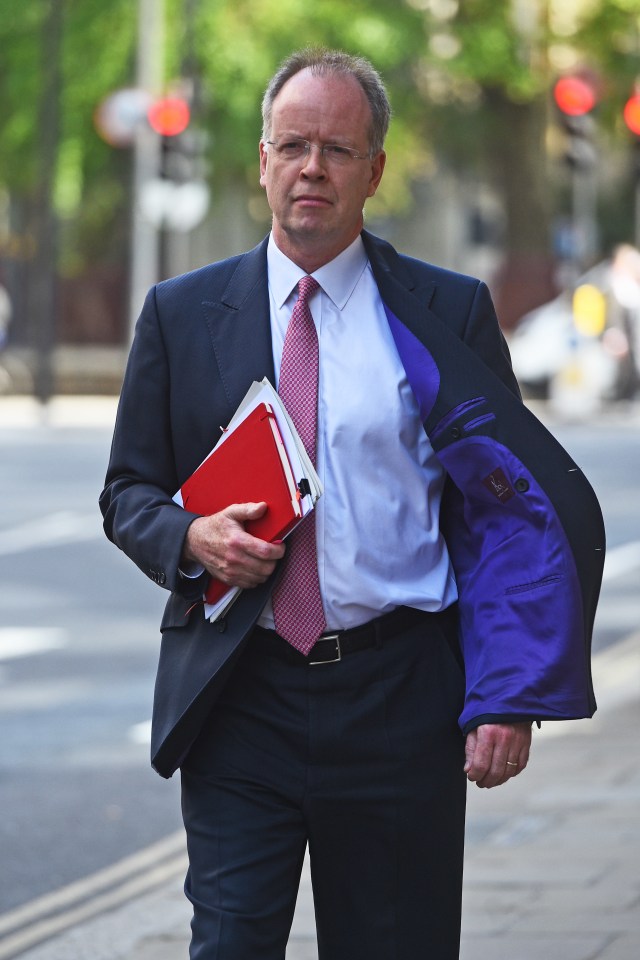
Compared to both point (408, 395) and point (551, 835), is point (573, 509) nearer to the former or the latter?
point (408, 395)

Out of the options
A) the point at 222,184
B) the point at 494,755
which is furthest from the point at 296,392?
the point at 222,184

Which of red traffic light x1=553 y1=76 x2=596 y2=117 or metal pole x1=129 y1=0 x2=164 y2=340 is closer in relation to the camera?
red traffic light x1=553 y1=76 x2=596 y2=117

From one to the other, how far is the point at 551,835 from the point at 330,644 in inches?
120

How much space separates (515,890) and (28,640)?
477 centimetres

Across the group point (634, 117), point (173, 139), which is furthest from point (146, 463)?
point (173, 139)

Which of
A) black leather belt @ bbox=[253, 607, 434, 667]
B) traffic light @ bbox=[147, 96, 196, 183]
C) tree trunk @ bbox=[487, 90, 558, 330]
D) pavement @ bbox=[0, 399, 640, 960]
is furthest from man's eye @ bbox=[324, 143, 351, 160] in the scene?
tree trunk @ bbox=[487, 90, 558, 330]

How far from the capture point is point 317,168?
3.32 metres

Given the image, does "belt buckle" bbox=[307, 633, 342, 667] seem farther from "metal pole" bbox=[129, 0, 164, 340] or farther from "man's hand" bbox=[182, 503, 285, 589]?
"metal pole" bbox=[129, 0, 164, 340]

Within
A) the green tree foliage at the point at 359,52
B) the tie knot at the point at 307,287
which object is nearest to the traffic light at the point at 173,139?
the green tree foliage at the point at 359,52

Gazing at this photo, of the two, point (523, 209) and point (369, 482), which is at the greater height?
point (369, 482)

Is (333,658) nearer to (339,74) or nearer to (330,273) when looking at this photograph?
(330,273)

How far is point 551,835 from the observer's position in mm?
6172

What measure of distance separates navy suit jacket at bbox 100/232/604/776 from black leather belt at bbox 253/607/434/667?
0.21 feet

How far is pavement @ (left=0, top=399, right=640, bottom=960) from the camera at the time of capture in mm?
5086
